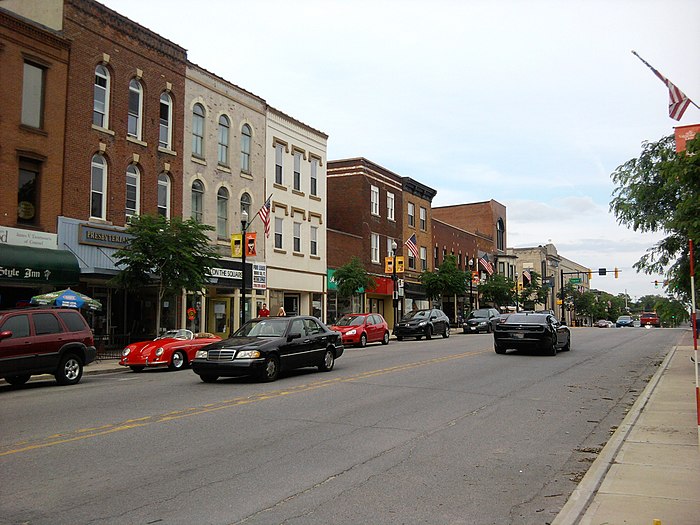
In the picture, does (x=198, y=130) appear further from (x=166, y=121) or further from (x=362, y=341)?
(x=362, y=341)

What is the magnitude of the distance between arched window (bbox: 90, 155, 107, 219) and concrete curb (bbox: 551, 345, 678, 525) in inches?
799

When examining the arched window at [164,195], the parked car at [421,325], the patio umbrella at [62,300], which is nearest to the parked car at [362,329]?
the parked car at [421,325]

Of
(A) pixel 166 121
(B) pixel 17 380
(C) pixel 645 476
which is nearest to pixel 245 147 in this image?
(A) pixel 166 121

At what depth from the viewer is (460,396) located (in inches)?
509

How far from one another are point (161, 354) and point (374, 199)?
29473mm

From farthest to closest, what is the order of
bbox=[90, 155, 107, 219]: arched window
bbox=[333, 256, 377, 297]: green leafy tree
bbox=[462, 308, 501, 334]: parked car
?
bbox=[462, 308, 501, 334]: parked car, bbox=[333, 256, 377, 297]: green leafy tree, bbox=[90, 155, 107, 219]: arched window

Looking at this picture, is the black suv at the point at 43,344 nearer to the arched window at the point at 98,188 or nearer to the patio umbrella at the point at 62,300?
the patio umbrella at the point at 62,300

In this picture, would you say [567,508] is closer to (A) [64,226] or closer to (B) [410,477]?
(B) [410,477]

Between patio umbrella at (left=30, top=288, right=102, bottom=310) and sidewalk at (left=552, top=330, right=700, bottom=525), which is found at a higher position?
patio umbrella at (left=30, top=288, right=102, bottom=310)

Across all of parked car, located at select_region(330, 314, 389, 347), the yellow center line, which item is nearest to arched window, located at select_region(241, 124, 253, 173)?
parked car, located at select_region(330, 314, 389, 347)

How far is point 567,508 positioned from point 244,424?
518cm

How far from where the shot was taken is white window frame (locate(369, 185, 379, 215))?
45906 millimetres

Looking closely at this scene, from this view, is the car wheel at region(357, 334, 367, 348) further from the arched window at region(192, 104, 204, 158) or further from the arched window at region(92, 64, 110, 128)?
the arched window at region(92, 64, 110, 128)

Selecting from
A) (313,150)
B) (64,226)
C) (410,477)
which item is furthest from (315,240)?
(410,477)
